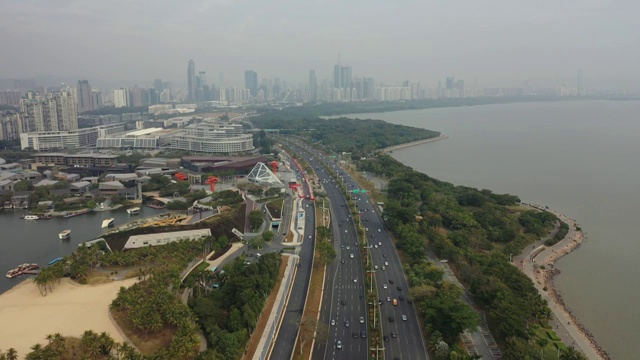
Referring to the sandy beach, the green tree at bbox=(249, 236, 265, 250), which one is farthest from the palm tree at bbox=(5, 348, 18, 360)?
the green tree at bbox=(249, 236, 265, 250)

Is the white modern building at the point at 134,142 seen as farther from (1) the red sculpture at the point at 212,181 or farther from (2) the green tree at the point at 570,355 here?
(2) the green tree at the point at 570,355

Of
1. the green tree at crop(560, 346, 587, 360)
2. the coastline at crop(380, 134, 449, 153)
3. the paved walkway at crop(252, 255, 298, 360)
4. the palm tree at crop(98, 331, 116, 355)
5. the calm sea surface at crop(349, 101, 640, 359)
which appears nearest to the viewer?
the green tree at crop(560, 346, 587, 360)

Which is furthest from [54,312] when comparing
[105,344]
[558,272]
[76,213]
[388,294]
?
[558,272]

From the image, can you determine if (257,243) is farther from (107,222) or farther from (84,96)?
(84,96)

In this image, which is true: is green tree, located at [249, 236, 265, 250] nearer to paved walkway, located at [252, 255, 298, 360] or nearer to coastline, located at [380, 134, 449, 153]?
paved walkway, located at [252, 255, 298, 360]

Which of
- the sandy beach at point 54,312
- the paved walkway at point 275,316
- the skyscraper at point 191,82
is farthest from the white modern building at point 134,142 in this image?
the skyscraper at point 191,82

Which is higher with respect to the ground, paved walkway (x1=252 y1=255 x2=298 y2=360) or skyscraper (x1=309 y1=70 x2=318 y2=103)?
skyscraper (x1=309 y1=70 x2=318 y2=103)
